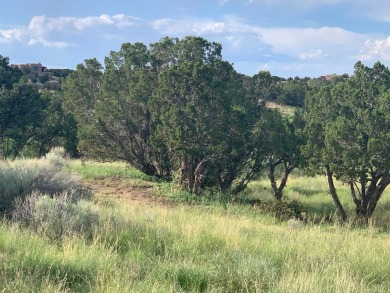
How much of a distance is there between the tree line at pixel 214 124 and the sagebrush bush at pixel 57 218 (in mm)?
10486

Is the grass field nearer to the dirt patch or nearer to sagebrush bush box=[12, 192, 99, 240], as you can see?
sagebrush bush box=[12, 192, 99, 240]

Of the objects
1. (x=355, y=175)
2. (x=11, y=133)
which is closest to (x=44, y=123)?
(x=11, y=133)

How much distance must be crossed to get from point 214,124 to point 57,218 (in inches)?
476

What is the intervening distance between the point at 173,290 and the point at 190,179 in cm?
1452

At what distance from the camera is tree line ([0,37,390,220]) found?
57.0 feet

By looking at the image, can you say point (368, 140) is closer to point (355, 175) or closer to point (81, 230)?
point (355, 175)

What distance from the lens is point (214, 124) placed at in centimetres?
1808

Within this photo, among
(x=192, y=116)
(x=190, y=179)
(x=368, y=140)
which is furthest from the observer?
→ (x=190, y=179)

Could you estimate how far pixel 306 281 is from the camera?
4.78 meters

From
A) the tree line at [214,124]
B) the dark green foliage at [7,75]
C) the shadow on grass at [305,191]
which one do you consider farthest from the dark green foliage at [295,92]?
the tree line at [214,124]

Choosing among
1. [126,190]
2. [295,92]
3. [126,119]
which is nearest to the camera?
[126,190]

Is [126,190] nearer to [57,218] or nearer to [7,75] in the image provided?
[57,218]

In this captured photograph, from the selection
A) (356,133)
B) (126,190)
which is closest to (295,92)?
(356,133)

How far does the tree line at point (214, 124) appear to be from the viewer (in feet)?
57.0
